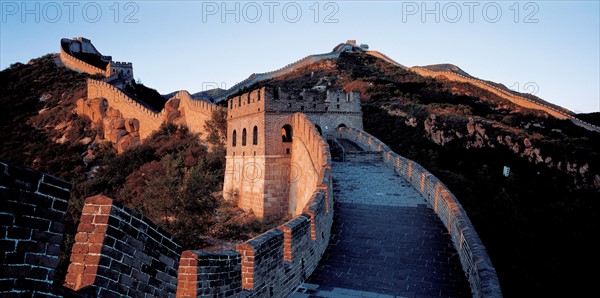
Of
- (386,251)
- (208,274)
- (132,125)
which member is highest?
(132,125)

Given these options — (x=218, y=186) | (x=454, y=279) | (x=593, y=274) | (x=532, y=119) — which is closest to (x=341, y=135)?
(x=218, y=186)

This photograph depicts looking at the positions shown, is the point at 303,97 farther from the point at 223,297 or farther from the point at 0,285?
the point at 0,285

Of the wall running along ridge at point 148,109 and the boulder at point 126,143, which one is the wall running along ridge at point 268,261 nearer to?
the wall running along ridge at point 148,109

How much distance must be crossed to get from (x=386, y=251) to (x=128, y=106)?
39.8 m

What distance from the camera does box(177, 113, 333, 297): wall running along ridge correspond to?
4.37 m

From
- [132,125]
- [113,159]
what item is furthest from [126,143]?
[113,159]

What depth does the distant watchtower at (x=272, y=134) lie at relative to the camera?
22656mm

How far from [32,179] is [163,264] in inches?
56.5

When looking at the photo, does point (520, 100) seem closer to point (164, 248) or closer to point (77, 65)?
point (164, 248)

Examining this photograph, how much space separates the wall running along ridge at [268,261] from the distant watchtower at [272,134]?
11665mm

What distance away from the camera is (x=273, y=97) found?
22.8 m

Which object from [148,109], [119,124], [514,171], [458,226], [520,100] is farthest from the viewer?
[119,124]

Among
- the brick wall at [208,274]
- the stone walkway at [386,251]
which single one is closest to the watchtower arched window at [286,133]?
the stone walkway at [386,251]

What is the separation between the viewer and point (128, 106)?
43.3m
